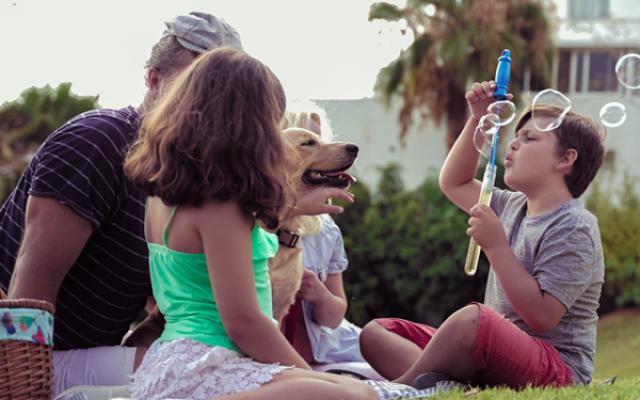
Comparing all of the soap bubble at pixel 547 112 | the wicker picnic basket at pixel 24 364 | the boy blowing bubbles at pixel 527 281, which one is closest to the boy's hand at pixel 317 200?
the boy blowing bubbles at pixel 527 281

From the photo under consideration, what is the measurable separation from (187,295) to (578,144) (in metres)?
2.01

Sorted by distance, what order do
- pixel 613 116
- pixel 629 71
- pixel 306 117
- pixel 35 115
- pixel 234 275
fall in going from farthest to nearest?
pixel 35 115 → pixel 629 71 → pixel 613 116 → pixel 306 117 → pixel 234 275

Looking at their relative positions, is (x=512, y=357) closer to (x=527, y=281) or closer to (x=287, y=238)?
(x=527, y=281)

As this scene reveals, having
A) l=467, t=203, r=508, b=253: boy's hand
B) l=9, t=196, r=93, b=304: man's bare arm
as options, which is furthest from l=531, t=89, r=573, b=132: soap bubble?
l=9, t=196, r=93, b=304: man's bare arm

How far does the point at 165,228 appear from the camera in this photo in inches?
147

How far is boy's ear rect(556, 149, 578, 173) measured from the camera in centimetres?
484

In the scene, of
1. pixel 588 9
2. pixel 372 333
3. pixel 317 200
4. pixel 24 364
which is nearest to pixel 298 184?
pixel 317 200

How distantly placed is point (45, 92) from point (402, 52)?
8.97 m

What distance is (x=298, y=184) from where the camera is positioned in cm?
483

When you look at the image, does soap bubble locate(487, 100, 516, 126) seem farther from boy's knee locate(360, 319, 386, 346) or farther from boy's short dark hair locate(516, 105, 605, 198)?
boy's knee locate(360, 319, 386, 346)

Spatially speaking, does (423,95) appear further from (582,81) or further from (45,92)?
(45,92)

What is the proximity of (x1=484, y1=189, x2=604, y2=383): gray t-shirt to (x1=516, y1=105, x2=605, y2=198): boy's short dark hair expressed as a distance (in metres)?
0.12

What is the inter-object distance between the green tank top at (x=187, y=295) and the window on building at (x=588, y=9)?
28.3 meters

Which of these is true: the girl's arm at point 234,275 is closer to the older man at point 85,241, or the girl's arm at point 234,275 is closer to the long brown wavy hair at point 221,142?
the long brown wavy hair at point 221,142
